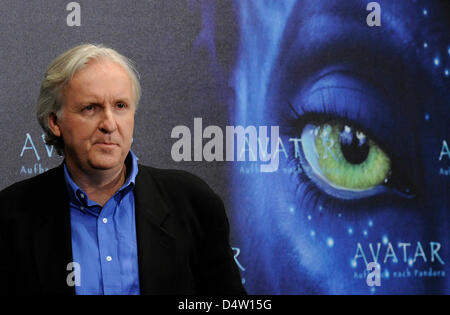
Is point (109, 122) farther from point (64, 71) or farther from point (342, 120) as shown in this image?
point (342, 120)

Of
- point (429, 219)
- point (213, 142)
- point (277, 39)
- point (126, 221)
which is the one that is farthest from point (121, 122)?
point (429, 219)

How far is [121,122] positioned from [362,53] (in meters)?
1.52

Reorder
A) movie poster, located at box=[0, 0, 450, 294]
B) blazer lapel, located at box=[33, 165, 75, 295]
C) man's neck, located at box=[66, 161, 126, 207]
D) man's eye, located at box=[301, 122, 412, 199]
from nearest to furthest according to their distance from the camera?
1. blazer lapel, located at box=[33, 165, 75, 295]
2. man's neck, located at box=[66, 161, 126, 207]
3. movie poster, located at box=[0, 0, 450, 294]
4. man's eye, located at box=[301, 122, 412, 199]

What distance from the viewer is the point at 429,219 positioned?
2.57 metres

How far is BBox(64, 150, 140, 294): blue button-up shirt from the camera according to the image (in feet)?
4.15

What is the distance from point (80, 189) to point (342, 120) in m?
1.49

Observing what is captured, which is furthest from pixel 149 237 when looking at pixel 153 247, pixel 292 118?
pixel 292 118

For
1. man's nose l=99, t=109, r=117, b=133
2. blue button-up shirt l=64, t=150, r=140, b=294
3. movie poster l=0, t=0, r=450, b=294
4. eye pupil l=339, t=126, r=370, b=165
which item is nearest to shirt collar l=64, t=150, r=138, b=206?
blue button-up shirt l=64, t=150, r=140, b=294

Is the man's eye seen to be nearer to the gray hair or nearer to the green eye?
the green eye

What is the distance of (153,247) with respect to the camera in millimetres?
1287

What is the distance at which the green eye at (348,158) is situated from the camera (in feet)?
8.16

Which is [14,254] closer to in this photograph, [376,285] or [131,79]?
[131,79]
